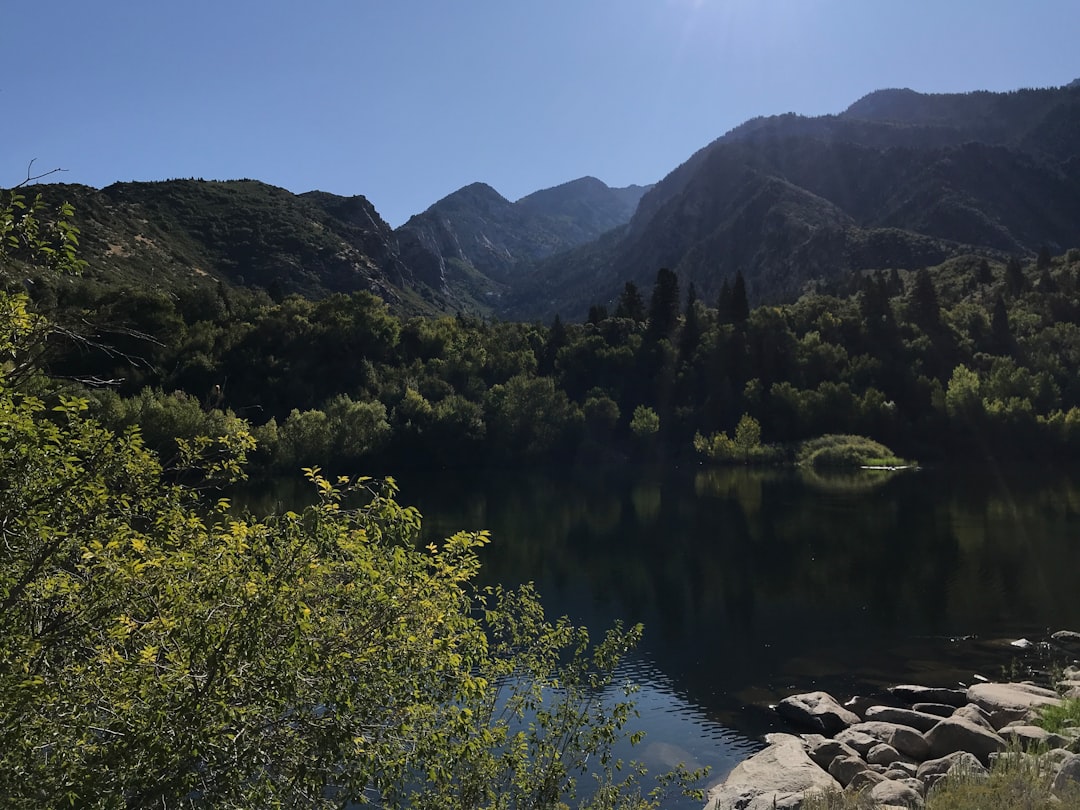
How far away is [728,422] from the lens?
131000 millimetres

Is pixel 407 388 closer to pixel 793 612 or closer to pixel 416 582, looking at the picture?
pixel 793 612

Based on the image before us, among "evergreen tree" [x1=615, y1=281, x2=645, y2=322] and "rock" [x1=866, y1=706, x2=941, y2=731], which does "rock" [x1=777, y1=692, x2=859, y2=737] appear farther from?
"evergreen tree" [x1=615, y1=281, x2=645, y2=322]

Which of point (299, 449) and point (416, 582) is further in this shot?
point (299, 449)

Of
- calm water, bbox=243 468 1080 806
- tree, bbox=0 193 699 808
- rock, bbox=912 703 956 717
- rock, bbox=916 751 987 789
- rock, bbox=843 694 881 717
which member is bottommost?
calm water, bbox=243 468 1080 806

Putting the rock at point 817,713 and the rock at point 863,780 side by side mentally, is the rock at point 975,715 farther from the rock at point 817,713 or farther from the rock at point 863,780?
the rock at point 863,780

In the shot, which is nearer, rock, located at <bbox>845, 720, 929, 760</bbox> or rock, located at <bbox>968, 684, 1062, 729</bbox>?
rock, located at <bbox>845, 720, 929, 760</bbox>

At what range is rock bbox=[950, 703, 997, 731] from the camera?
22453 mm

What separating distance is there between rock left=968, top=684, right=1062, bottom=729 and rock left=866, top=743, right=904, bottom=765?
4.36 meters

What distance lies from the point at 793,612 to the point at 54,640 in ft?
120

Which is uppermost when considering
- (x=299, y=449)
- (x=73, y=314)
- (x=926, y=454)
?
(x=73, y=314)

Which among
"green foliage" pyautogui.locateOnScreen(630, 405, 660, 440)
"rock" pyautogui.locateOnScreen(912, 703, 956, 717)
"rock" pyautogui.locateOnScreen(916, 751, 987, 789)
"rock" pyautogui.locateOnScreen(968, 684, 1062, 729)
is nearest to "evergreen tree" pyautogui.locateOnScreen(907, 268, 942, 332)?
"green foliage" pyautogui.locateOnScreen(630, 405, 660, 440)

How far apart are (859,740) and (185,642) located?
67.8 feet

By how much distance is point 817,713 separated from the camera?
2481 centimetres

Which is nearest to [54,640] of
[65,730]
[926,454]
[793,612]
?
[65,730]
